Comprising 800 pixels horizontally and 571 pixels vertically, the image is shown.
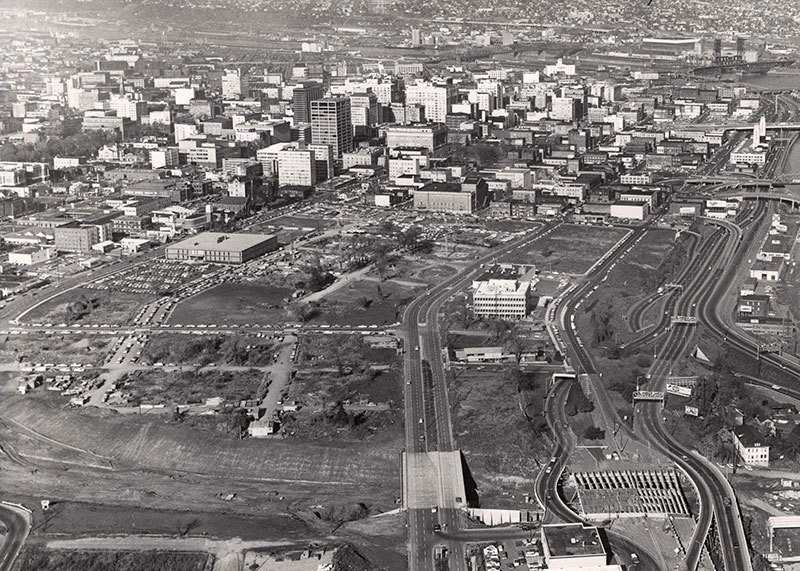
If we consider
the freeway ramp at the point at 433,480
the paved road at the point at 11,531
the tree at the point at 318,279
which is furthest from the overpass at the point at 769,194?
the paved road at the point at 11,531

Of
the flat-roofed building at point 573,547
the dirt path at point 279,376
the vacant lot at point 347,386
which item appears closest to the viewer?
the flat-roofed building at point 573,547

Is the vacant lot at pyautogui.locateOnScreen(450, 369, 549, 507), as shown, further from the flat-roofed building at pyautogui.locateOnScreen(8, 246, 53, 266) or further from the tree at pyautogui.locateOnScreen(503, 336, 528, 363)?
the flat-roofed building at pyautogui.locateOnScreen(8, 246, 53, 266)

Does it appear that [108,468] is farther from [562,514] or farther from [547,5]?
[547,5]

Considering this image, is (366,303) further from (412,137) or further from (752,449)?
(412,137)

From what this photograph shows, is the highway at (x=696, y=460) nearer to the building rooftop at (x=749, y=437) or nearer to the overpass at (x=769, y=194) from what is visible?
the building rooftop at (x=749, y=437)

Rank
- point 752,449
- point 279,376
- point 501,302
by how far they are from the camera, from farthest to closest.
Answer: point 501,302 < point 279,376 < point 752,449

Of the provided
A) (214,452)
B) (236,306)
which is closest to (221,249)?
(236,306)
